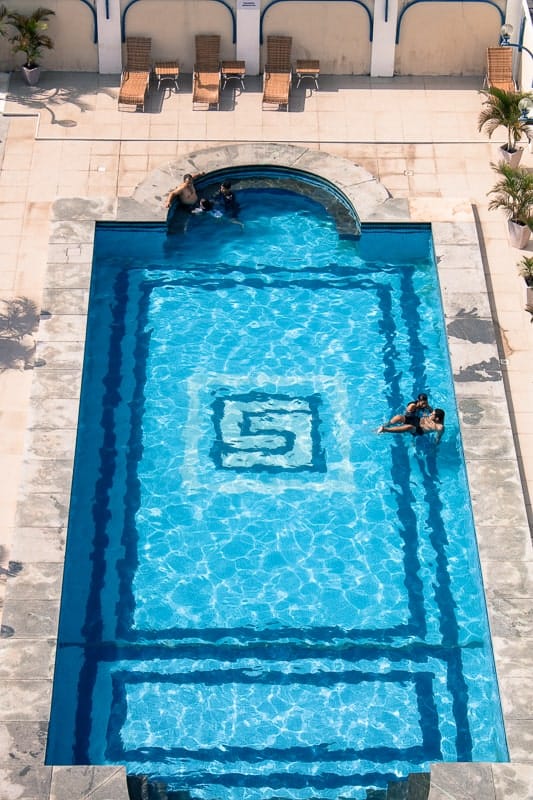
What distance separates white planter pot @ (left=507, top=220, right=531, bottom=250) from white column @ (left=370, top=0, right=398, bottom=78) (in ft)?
15.8

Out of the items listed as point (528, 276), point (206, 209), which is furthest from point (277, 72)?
point (528, 276)

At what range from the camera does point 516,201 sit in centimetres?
2548

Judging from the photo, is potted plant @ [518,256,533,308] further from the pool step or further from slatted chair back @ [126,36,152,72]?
slatted chair back @ [126,36,152,72]

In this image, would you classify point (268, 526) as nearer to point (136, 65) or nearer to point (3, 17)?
point (136, 65)

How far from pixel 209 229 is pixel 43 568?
7.92m

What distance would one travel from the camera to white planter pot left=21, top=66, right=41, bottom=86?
28.1 m

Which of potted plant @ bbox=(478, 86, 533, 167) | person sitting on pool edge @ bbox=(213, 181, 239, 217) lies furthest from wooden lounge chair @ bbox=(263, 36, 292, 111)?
potted plant @ bbox=(478, 86, 533, 167)

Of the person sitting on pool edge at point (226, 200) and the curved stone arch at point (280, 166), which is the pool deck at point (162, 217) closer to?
the curved stone arch at point (280, 166)

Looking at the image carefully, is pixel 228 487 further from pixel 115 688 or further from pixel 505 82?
pixel 505 82

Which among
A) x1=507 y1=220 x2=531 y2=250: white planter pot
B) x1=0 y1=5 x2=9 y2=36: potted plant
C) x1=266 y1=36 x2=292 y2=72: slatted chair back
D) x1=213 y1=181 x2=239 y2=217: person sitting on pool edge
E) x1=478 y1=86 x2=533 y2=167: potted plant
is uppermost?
x1=0 y1=5 x2=9 y2=36: potted plant

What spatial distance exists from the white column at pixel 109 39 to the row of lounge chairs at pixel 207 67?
0.83ft

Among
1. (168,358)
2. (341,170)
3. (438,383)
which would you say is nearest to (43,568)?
(168,358)

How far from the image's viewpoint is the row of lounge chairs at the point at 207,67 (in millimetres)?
27922

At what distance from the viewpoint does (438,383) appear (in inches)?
938
